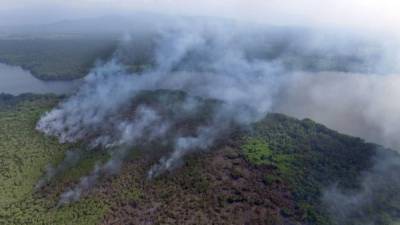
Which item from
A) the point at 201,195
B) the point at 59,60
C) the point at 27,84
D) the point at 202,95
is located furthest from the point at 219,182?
the point at 59,60

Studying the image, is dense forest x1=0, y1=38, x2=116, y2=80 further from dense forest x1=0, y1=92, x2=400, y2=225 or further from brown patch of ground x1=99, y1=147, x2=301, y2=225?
brown patch of ground x1=99, y1=147, x2=301, y2=225

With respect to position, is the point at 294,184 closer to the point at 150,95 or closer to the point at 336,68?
the point at 150,95

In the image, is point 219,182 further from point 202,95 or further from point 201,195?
point 202,95

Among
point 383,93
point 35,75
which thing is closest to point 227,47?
point 383,93

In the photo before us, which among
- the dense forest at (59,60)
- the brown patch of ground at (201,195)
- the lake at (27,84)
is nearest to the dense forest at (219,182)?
the brown patch of ground at (201,195)

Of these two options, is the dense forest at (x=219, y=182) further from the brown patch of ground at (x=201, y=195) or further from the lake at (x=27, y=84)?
the lake at (x=27, y=84)

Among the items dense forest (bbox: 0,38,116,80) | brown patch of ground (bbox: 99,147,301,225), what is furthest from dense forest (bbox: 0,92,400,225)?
dense forest (bbox: 0,38,116,80)
